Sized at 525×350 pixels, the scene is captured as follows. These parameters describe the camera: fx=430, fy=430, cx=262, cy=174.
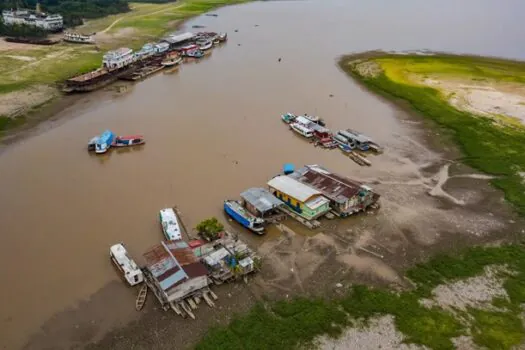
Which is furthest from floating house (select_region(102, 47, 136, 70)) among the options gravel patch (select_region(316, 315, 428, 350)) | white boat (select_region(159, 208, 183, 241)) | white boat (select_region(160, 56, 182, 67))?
gravel patch (select_region(316, 315, 428, 350))

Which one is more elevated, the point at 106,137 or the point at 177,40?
the point at 177,40

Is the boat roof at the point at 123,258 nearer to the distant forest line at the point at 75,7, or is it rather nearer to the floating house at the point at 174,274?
the floating house at the point at 174,274

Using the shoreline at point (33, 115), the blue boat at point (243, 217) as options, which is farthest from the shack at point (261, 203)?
the shoreline at point (33, 115)

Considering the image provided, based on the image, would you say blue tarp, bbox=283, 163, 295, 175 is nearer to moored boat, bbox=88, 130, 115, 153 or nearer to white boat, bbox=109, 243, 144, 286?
white boat, bbox=109, 243, 144, 286

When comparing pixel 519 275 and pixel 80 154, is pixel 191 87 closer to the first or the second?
pixel 80 154

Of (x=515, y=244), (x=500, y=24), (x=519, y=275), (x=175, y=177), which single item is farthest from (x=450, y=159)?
(x=500, y=24)

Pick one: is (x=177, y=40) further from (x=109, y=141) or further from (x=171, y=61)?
→ (x=109, y=141)

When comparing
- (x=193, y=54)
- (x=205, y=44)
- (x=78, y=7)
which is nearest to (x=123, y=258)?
(x=193, y=54)
